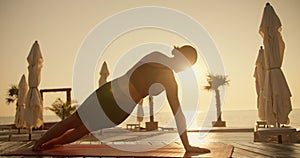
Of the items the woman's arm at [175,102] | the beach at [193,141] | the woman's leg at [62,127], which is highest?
the woman's arm at [175,102]

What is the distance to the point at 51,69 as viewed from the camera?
38.1 feet

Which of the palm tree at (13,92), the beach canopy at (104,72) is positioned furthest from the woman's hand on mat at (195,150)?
the palm tree at (13,92)

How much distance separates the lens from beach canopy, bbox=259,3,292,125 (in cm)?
598

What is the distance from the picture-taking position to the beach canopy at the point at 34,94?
27.7ft

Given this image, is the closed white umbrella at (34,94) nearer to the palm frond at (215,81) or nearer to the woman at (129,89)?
the woman at (129,89)

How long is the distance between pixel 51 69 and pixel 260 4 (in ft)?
24.4

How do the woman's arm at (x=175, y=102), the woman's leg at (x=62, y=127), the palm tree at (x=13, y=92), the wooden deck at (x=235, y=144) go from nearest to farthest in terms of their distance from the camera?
the woman's arm at (x=175, y=102) < the woman's leg at (x=62, y=127) < the wooden deck at (x=235, y=144) < the palm tree at (x=13, y=92)

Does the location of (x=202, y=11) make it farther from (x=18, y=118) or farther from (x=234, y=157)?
(x=18, y=118)

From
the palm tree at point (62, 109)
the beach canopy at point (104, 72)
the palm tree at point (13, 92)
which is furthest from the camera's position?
the palm tree at point (13, 92)

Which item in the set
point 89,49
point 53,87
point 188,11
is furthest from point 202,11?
point 53,87

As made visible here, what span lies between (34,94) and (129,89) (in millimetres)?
6376

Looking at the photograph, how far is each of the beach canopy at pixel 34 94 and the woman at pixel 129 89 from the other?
5.96 meters

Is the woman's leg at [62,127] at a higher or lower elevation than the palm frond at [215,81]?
lower

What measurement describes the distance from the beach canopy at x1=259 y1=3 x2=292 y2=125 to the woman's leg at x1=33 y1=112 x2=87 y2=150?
14.2 ft
